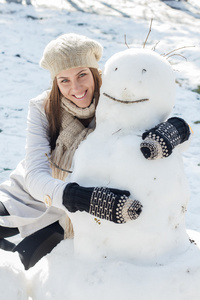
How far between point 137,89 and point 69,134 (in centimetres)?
41

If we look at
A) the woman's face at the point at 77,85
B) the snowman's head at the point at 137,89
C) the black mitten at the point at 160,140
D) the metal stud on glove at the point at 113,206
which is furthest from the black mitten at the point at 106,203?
the woman's face at the point at 77,85

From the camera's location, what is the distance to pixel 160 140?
1.43 m

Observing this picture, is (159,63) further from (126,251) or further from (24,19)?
(24,19)

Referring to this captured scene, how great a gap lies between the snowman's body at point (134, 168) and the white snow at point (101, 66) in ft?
0.22

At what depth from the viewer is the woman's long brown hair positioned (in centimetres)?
183

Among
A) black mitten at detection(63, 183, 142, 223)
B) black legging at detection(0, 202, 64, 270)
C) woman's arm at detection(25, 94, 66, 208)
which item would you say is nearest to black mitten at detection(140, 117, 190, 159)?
black mitten at detection(63, 183, 142, 223)

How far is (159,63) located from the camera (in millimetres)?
1537

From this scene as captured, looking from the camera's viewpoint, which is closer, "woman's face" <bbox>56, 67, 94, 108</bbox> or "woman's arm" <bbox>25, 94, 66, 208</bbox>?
"woman's arm" <bbox>25, 94, 66, 208</bbox>

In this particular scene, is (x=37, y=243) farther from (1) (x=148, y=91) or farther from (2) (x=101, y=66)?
(2) (x=101, y=66)

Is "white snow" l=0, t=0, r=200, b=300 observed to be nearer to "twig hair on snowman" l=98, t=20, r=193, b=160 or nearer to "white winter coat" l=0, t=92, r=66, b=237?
"white winter coat" l=0, t=92, r=66, b=237

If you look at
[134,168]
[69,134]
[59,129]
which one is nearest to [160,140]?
[134,168]

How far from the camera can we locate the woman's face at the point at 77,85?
1.75m

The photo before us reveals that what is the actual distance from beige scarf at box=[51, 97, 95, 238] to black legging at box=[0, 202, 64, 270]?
299 millimetres

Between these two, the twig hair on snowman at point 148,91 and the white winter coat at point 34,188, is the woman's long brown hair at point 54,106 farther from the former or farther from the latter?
the twig hair on snowman at point 148,91
